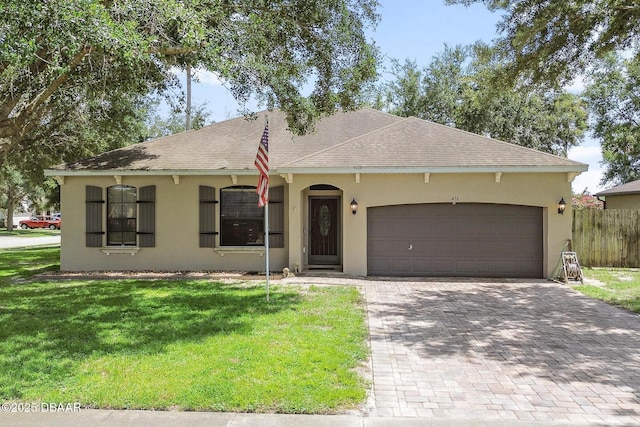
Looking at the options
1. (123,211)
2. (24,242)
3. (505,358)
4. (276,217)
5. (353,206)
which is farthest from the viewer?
(24,242)

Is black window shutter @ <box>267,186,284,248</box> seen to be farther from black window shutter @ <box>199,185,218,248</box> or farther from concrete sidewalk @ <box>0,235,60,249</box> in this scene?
concrete sidewalk @ <box>0,235,60,249</box>

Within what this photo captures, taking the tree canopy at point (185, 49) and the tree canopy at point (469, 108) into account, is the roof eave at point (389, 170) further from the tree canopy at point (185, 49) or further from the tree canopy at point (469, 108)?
the tree canopy at point (469, 108)

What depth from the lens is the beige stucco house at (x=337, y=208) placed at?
10.5 metres

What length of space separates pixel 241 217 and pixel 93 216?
4.15 meters

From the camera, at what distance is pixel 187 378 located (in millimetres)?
4176

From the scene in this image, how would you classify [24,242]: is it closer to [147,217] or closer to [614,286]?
[147,217]

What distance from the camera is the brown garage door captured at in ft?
35.3

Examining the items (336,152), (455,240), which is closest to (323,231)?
(336,152)

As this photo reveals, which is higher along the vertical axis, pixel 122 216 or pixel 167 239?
pixel 122 216

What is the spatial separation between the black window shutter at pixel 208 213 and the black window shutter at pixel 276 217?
1565 mm

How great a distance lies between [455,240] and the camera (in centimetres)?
1090

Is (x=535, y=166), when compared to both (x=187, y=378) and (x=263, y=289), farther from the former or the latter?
(x=187, y=378)

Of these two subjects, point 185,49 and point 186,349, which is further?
point 185,49

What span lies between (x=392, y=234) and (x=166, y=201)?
624 centimetres
